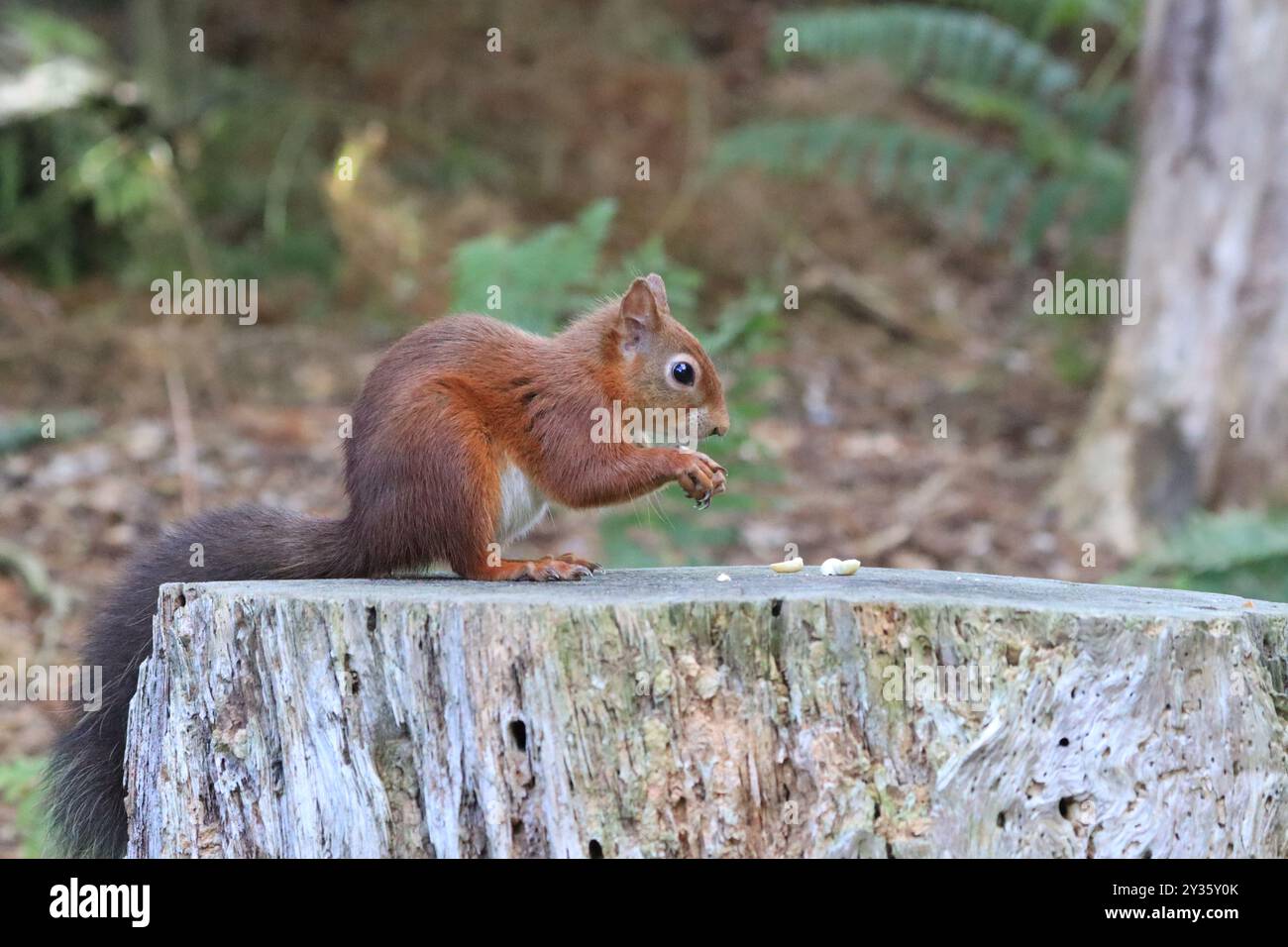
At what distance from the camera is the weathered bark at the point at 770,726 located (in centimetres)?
255

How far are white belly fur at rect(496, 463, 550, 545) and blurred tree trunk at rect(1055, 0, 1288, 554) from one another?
364 centimetres

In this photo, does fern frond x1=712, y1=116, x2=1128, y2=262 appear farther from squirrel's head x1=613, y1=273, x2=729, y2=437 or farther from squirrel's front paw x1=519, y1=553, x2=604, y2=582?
squirrel's front paw x1=519, y1=553, x2=604, y2=582

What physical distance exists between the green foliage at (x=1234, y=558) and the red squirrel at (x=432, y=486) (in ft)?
8.61

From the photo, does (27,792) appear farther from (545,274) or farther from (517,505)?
(545,274)

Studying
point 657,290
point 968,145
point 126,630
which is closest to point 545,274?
point 657,290

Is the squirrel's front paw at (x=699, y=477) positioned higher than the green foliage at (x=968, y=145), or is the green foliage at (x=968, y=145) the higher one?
the green foliage at (x=968, y=145)

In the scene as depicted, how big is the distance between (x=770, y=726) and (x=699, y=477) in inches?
26.8

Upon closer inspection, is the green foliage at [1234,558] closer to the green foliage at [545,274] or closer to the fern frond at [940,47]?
the green foliage at [545,274]

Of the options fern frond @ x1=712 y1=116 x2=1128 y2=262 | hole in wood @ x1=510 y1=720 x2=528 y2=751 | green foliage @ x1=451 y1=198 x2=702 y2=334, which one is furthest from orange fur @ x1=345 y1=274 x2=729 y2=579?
fern frond @ x1=712 y1=116 x2=1128 y2=262

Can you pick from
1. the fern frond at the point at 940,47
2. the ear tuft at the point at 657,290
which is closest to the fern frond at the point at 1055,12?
the fern frond at the point at 940,47

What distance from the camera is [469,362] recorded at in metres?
3.19

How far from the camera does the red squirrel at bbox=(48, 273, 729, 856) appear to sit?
3.04 metres

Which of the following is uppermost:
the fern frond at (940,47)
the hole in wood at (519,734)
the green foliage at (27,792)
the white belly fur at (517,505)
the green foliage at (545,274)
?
the fern frond at (940,47)
